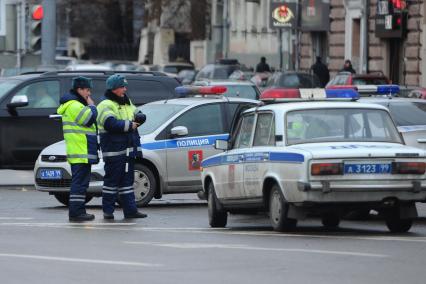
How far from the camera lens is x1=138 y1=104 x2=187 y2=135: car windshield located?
819 inches

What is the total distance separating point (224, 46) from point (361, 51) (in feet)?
88.2

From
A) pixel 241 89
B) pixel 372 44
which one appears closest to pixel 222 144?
pixel 241 89

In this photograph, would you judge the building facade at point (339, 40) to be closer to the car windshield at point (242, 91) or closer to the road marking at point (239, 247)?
the car windshield at point (242, 91)

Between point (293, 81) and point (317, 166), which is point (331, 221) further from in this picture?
point (293, 81)

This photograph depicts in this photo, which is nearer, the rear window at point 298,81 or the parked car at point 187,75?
the rear window at point 298,81

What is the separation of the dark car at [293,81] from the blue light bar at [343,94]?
89.3ft

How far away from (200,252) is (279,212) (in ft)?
7.68

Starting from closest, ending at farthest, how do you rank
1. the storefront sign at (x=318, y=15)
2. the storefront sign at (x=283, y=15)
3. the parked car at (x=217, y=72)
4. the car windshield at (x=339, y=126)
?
1. the car windshield at (x=339, y=126)
2. the parked car at (x=217, y=72)
3. the storefront sign at (x=318, y=15)
4. the storefront sign at (x=283, y=15)

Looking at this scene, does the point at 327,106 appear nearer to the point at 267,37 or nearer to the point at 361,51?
the point at 361,51

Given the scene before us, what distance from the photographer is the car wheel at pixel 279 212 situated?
597 inches

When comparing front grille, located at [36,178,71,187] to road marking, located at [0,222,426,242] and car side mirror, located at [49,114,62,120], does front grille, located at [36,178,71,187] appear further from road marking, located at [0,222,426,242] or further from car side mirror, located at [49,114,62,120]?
car side mirror, located at [49,114,62,120]

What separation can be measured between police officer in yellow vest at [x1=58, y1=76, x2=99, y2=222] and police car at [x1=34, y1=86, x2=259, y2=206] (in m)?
2.28

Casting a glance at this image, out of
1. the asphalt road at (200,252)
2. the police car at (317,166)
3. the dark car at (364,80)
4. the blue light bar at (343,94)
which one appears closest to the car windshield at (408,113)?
the blue light bar at (343,94)

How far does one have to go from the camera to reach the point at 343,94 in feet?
59.8
